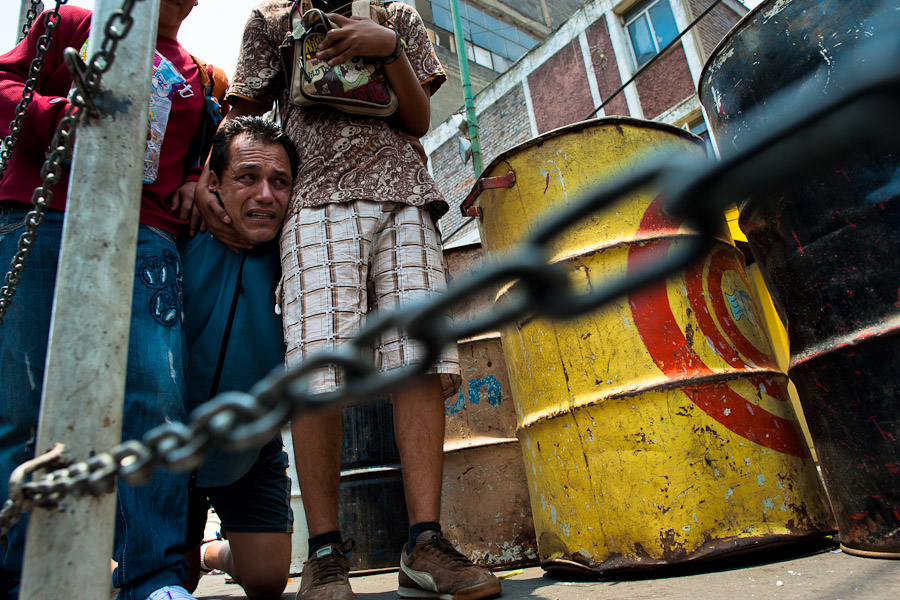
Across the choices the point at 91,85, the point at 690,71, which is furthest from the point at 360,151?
the point at 690,71

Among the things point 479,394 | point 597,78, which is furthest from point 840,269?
point 597,78

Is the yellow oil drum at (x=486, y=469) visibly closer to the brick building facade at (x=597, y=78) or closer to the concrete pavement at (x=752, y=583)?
the concrete pavement at (x=752, y=583)

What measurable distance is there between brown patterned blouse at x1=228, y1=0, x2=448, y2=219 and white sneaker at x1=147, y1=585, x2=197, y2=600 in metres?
1.02

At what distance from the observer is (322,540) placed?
1.52m

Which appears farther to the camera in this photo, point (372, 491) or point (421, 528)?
point (372, 491)

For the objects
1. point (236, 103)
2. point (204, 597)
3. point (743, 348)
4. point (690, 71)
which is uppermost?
point (690, 71)

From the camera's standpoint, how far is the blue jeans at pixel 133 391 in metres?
1.21

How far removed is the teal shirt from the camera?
1696 millimetres

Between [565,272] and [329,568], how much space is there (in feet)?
4.39

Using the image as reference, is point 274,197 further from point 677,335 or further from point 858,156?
point 858,156

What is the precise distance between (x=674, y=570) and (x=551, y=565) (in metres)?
0.35

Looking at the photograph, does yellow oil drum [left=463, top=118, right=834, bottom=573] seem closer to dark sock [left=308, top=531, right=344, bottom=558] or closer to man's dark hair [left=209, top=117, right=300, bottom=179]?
dark sock [left=308, top=531, right=344, bottom=558]

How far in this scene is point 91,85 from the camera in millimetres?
782

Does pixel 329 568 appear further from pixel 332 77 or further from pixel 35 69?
pixel 332 77
